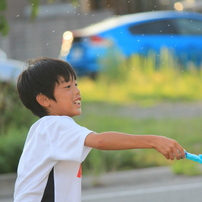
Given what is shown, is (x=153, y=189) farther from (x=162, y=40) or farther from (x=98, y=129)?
(x=162, y=40)

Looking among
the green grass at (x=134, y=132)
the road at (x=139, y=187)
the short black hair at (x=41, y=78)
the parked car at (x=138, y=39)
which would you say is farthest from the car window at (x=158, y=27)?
the short black hair at (x=41, y=78)

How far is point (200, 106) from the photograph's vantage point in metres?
11.3

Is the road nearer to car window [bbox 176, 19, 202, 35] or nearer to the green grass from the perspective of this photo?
the green grass

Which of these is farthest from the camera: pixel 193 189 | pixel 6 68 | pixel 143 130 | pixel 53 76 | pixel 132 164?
pixel 6 68

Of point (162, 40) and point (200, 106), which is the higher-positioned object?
point (162, 40)

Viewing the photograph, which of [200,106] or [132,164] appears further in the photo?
[200,106]

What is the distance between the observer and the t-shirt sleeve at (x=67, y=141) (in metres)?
2.60

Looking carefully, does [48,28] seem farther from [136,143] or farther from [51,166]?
[136,143]

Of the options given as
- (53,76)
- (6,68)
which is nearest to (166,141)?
(53,76)

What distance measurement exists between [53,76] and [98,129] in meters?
6.50

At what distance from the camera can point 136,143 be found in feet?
8.15

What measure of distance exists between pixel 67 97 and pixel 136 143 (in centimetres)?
42

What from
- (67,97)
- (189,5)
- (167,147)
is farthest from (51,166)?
(189,5)

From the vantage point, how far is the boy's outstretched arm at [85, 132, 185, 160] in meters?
2.43
